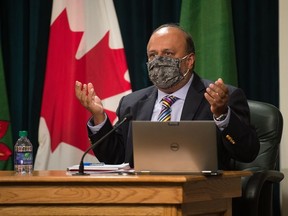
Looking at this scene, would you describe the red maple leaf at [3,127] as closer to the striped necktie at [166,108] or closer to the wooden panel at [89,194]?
the striped necktie at [166,108]

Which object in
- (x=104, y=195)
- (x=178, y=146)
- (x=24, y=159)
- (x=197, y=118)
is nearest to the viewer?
(x=104, y=195)

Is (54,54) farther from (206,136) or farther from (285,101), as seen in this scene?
(206,136)

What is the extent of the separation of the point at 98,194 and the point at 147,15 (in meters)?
2.59

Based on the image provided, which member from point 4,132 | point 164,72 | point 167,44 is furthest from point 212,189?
point 4,132

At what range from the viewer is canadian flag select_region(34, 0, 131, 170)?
4.70m

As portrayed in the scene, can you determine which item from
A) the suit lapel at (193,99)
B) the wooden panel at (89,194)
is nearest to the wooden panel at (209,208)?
the wooden panel at (89,194)

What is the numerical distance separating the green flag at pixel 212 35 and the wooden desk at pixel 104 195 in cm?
186

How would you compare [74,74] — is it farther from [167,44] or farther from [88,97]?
[88,97]

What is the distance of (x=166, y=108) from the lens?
3.59 meters

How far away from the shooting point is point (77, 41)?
4777 millimetres

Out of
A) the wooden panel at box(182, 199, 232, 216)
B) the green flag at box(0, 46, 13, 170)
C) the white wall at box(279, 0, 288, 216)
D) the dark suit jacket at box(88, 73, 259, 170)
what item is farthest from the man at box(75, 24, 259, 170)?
the green flag at box(0, 46, 13, 170)

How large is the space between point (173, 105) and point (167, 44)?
0.36 m

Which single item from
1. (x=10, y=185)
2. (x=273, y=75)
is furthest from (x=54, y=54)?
(x=10, y=185)

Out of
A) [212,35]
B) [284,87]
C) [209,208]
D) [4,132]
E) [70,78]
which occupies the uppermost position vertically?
[212,35]
